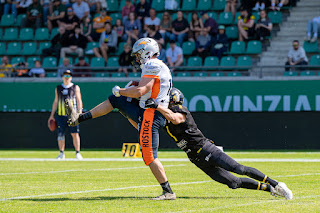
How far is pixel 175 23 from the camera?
2361 cm

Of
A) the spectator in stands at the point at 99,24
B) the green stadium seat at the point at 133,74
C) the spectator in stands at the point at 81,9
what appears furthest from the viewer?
the spectator in stands at the point at 81,9

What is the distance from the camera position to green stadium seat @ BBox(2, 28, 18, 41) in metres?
26.3

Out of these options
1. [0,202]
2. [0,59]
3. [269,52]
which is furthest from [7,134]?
[0,202]

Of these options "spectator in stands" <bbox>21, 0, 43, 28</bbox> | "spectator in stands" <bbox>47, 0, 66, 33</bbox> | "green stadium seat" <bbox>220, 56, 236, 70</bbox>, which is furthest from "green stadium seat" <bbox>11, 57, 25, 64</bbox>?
"green stadium seat" <bbox>220, 56, 236, 70</bbox>

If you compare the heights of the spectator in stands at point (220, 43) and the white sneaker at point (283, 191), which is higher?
the spectator in stands at point (220, 43)

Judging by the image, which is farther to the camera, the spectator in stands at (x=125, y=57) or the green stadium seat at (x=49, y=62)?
the green stadium seat at (x=49, y=62)

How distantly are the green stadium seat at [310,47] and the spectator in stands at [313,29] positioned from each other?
0.50ft

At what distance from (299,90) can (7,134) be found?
10.6m

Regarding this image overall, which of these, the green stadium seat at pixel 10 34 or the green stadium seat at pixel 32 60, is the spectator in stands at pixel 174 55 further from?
the green stadium seat at pixel 10 34

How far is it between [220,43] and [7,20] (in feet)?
33.4

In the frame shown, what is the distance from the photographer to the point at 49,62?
79.6 ft

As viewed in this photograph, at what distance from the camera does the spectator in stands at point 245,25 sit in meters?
23.0

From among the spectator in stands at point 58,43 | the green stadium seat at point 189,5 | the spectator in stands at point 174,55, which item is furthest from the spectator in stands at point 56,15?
the spectator in stands at point 174,55

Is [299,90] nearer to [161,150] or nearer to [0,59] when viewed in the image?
[161,150]
